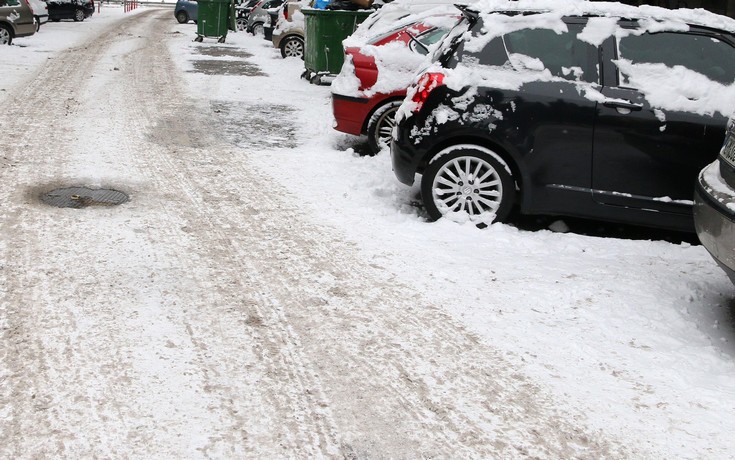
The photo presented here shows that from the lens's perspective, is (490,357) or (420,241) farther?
(420,241)

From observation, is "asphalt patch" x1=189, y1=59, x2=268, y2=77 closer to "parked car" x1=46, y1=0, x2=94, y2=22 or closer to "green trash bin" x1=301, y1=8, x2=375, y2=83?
"green trash bin" x1=301, y1=8, x2=375, y2=83

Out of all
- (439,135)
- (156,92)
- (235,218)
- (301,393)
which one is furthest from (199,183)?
(156,92)

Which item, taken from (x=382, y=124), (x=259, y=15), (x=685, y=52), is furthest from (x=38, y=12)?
(x=685, y=52)

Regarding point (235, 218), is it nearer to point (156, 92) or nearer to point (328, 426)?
point (328, 426)

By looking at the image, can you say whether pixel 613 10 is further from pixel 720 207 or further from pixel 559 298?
pixel 559 298

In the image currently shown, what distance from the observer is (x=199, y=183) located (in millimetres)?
7438

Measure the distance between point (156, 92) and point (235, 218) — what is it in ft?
25.9

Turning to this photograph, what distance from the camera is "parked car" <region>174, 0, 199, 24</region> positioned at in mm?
39469

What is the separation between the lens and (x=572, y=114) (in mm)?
5988

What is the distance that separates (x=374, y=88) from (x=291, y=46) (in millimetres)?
12942

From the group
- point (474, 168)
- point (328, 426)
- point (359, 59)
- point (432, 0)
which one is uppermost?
point (432, 0)

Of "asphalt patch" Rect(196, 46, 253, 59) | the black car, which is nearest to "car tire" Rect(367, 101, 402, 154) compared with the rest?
the black car

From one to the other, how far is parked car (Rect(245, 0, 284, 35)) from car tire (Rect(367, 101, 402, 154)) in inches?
817

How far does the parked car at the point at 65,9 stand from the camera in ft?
115
